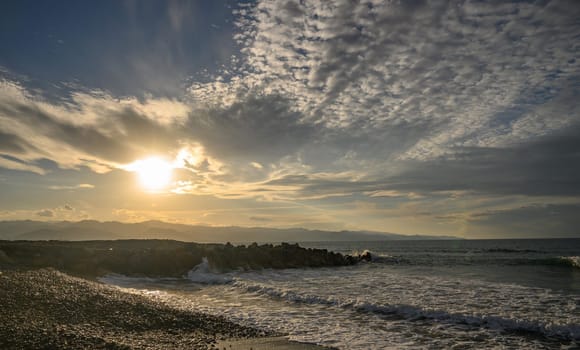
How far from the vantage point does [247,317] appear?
1179 centimetres

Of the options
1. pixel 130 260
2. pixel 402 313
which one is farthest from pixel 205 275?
pixel 402 313

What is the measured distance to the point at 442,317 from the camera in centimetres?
1197

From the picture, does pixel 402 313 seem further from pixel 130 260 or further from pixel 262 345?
pixel 130 260

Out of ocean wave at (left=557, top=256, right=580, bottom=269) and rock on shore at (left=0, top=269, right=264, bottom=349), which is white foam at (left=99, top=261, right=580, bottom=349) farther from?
ocean wave at (left=557, top=256, right=580, bottom=269)

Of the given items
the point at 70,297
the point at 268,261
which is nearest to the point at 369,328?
the point at 70,297

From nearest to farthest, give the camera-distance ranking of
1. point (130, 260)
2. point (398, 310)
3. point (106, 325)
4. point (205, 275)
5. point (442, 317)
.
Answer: point (106, 325), point (442, 317), point (398, 310), point (205, 275), point (130, 260)

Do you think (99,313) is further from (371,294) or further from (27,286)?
(371,294)

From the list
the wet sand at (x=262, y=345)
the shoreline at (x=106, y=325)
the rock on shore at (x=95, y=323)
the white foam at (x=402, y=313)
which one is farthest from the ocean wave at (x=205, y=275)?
the wet sand at (x=262, y=345)

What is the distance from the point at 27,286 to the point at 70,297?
8.94 ft

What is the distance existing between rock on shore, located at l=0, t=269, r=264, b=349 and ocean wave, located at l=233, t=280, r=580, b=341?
5314 mm

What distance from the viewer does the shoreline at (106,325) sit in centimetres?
782

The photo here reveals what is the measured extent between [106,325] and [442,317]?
10.7 meters

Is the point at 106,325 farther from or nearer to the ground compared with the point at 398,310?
farther from the ground

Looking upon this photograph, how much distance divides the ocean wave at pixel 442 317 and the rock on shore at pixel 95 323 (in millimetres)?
5314
